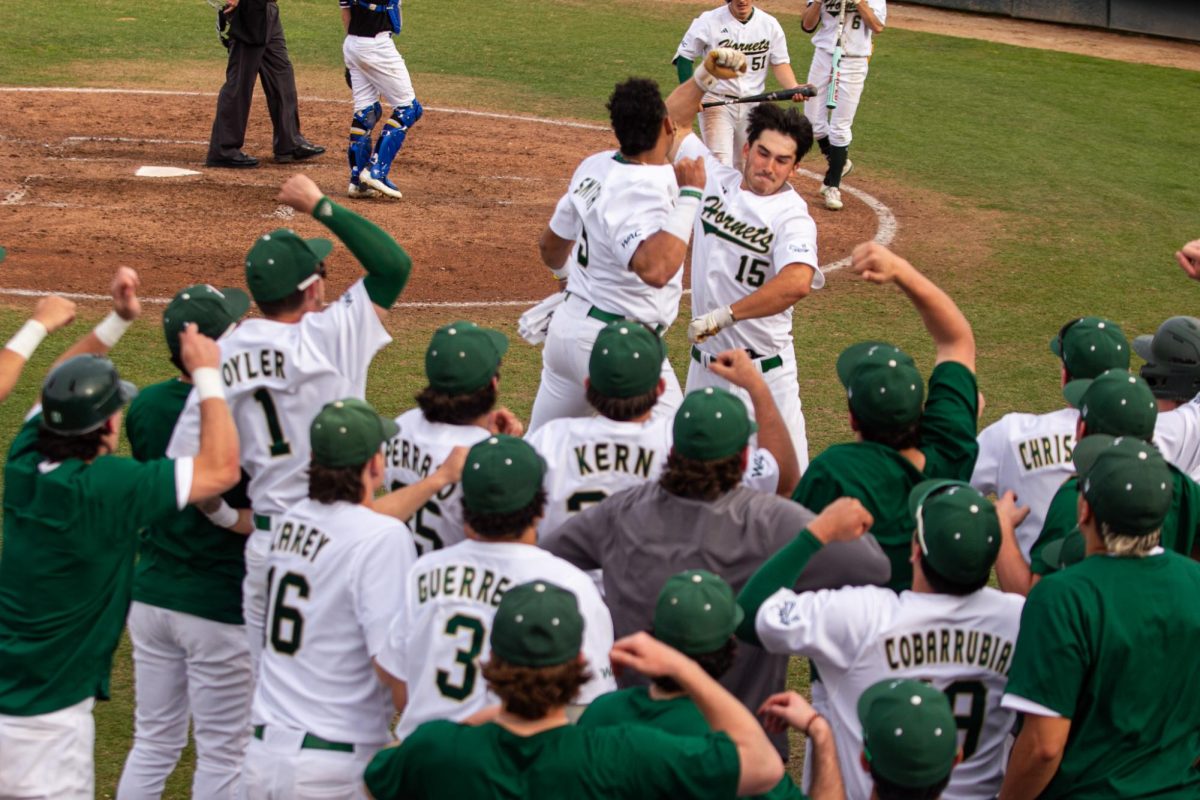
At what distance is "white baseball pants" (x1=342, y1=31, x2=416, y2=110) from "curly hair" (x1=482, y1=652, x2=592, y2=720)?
957 centimetres

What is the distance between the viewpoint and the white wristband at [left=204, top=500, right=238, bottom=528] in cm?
468

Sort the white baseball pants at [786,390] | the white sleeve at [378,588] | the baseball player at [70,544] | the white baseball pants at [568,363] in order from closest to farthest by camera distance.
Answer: the white sleeve at [378,588]
the baseball player at [70,544]
the white baseball pants at [568,363]
the white baseball pants at [786,390]

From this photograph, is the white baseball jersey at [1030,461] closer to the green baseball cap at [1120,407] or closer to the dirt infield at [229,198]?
the green baseball cap at [1120,407]

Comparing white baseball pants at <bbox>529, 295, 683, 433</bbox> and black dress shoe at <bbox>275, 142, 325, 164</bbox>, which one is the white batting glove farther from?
black dress shoe at <bbox>275, 142, 325, 164</bbox>

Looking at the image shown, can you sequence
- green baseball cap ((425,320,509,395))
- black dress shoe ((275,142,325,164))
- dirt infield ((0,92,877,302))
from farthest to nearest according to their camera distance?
1. black dress shoe ((275,142,325,164))
2. dirt infield ((0,92,877,302))
3. green baseball cap ((425,320,509,395))

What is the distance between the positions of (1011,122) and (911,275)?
12172 mm

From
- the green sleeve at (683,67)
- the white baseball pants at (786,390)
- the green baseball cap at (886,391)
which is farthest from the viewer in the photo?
the green sleeve at (683,67)

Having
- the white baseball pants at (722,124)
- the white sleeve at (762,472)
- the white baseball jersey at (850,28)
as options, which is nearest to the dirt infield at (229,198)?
the white baseball pants at (722,124)

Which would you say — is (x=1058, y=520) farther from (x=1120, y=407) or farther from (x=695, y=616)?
(x=695, y=616)

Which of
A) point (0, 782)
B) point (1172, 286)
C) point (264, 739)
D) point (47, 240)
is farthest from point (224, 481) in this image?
point (1172, 286)

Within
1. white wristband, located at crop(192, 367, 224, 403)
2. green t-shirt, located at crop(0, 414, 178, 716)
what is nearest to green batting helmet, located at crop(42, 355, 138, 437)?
green t-shirt, located at crop(0, 414, 178, 716)

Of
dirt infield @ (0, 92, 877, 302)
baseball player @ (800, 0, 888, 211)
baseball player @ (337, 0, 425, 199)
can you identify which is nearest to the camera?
dirt infield @ (0, 92, 877, 302)

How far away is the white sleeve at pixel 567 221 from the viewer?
6391 mm

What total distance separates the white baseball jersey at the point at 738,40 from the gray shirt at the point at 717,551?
7.91 metres
